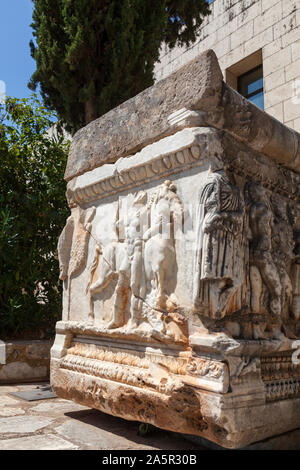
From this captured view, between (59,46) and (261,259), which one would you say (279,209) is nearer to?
(261,259)

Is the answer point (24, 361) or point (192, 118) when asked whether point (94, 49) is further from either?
point (24, 361)

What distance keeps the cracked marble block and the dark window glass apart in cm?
307

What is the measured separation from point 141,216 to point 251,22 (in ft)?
14.1

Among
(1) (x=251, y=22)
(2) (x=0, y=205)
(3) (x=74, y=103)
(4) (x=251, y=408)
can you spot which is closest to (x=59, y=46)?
(3) (x=74, y=103)

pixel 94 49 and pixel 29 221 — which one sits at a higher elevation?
pixel 94 49

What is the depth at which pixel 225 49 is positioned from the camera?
6.13 metres

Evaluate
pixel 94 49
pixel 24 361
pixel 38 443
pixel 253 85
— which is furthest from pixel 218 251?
pixel 253 85

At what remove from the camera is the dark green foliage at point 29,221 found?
5.20 metres

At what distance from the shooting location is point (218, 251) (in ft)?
7.36

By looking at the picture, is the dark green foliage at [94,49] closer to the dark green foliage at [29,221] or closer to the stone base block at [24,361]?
the dark green foliage at [29,221]

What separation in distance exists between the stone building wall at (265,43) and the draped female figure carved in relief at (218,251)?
3.05m

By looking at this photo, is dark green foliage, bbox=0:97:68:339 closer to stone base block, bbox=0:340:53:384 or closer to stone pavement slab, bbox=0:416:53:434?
stone base block, bbox=0:340:53:384

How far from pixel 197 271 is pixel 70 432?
1420 millimetres

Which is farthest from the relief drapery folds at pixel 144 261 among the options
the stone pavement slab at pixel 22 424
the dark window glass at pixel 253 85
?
the dark window glass at pixel 253 85
